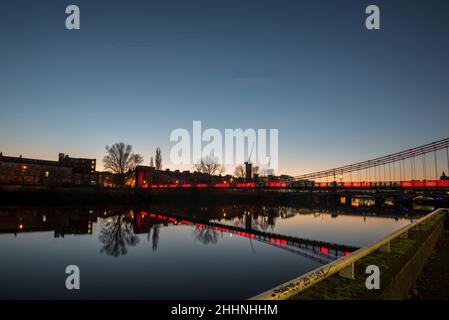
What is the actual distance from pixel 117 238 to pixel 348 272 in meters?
24.2

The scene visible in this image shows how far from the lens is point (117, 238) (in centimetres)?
2697

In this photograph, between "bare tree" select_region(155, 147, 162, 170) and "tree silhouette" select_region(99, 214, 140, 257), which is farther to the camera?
"bare tree" select_region(155, 147, 162, 170)

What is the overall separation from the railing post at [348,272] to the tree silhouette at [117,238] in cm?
1710

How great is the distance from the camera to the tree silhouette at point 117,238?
21844 mm

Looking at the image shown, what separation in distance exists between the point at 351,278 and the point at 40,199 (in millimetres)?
63257

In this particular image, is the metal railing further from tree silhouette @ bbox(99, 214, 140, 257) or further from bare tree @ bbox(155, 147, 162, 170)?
bare tree @ bbox(155, 147, 162, 170)

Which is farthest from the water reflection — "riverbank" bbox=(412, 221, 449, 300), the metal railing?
"riverbank" bbox=(412, 221, 449, 300)

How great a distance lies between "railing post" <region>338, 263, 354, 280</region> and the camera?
23.7ft

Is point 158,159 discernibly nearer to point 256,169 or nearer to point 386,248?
point 256,169

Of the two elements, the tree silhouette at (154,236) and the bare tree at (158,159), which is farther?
the bare tree at (158,159)

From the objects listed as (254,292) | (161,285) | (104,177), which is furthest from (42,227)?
(104,177)

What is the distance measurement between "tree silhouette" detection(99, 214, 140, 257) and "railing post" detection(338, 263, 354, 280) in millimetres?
17095

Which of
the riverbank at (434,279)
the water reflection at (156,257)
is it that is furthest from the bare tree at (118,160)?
the riverbank at (434,279)

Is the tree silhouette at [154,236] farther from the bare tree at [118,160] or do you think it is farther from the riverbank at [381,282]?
the bare tree at [118,160]
